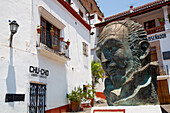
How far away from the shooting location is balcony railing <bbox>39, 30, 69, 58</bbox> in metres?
7.88

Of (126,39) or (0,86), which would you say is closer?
(126,39)

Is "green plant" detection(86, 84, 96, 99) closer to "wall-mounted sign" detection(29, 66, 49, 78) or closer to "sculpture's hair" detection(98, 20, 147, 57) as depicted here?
"wall-mounted sign" detection(29, 66, 49, 78)

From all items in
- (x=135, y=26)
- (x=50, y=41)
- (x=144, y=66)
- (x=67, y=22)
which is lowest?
(x=144, y=66)

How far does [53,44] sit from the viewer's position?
28.0 ft

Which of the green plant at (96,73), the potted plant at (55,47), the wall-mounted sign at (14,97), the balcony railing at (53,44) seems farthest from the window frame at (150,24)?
the wall-mounted sign at (14,97)

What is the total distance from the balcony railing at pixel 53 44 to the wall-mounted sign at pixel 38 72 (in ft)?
3.33

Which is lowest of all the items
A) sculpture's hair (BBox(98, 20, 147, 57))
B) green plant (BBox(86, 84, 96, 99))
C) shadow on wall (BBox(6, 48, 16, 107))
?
green plant (BBox(86, 84, 96, 99))

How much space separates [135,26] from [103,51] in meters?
0.89

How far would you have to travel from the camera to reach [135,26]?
3479mm

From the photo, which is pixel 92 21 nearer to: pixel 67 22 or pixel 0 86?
pixel 67 22

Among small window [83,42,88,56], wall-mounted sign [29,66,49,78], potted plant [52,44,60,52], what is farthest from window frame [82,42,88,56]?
wall-mounted sign [29,66,49,78]

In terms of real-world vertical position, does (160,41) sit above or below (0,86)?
above

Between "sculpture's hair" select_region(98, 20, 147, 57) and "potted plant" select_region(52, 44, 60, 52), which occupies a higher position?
"potted plant" select_region(52, 44, 60, 52)

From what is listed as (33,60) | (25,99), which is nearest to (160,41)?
(33,60)
